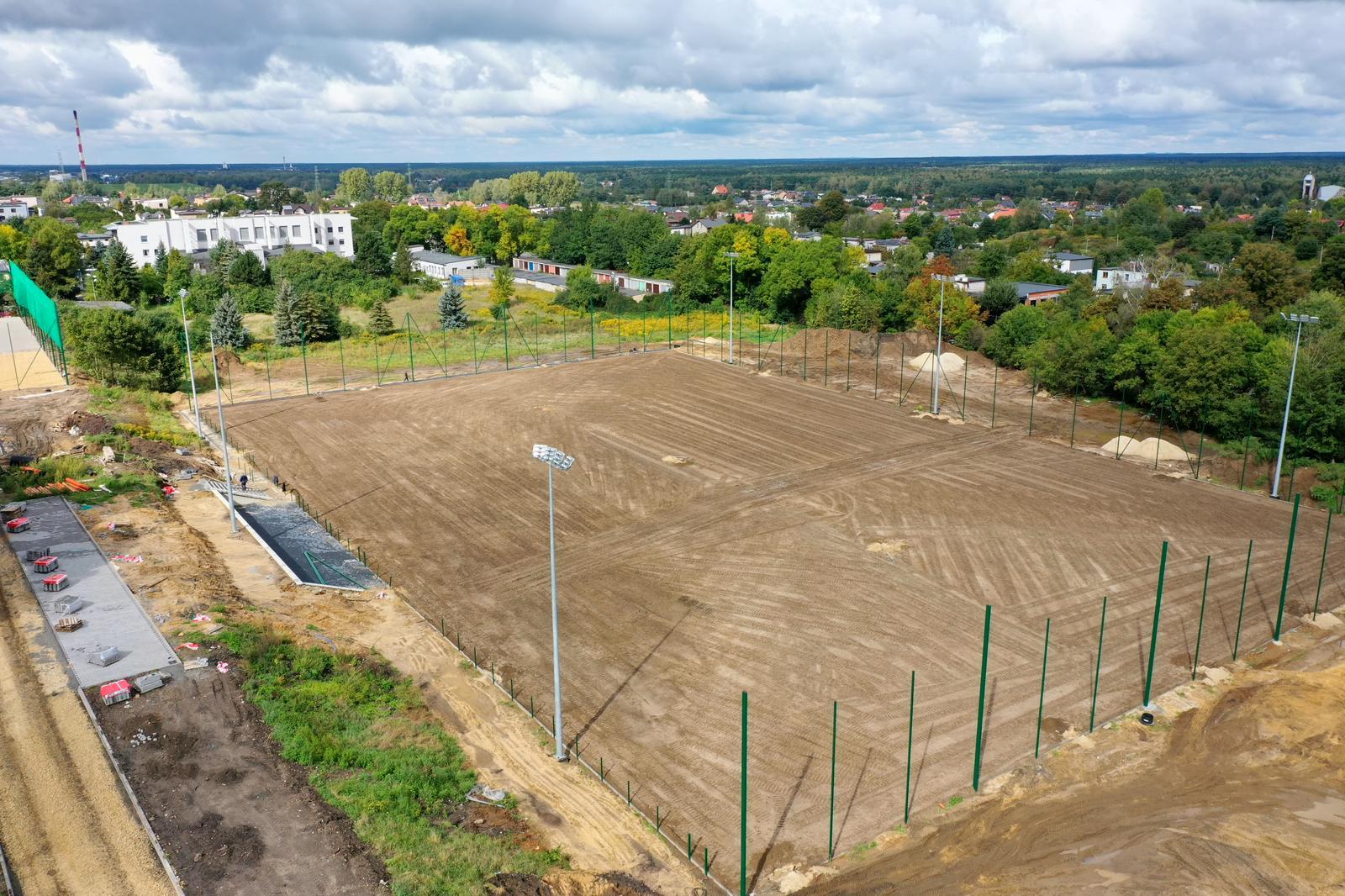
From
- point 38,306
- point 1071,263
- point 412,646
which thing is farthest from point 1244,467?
point 1071,263

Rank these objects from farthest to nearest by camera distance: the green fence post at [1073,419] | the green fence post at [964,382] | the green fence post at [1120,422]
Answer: the green fence post at [964,382], the green fence post at [1073,419], the green fence post at [1120,422]

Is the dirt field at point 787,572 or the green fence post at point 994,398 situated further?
the green fence post at point 994,398

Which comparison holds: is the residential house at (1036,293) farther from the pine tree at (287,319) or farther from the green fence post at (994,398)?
the pine tree at (287,319)

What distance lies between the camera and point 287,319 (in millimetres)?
56750

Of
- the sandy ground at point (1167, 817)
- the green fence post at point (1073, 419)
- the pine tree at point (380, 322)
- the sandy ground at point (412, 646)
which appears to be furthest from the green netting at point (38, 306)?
the sandy ground at point (1167, 817)

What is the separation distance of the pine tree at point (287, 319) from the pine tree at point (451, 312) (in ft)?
28.6

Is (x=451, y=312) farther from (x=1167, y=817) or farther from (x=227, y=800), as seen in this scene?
(x=1167, y=817)

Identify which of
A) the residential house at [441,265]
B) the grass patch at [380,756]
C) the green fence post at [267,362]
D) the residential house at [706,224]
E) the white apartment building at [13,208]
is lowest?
the grass patch at [380,756]

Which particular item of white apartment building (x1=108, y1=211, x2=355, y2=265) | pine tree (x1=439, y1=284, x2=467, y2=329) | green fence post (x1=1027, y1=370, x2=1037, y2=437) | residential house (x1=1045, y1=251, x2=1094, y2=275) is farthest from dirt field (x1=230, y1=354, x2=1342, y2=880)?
white apartment building (x1=108, y1=211, x2=355, y2=265)

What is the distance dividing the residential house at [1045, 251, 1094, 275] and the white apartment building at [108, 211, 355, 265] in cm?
6593

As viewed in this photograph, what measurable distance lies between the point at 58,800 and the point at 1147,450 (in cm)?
3406

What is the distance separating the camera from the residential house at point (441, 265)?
8712cm

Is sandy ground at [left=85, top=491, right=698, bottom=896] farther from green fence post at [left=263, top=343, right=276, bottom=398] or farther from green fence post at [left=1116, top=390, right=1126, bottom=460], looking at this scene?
green fence post at [left=1116, top=390, right=1126, bottom=460]

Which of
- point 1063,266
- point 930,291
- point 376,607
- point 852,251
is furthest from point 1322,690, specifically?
point 1063,266
